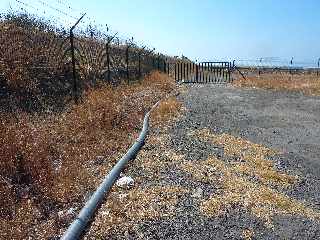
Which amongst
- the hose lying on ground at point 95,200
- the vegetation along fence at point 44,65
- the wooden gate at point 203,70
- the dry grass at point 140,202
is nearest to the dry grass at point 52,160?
the hose lying on ground at point 95,200

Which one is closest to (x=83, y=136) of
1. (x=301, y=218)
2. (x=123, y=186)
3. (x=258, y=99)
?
(x=123, y=186)

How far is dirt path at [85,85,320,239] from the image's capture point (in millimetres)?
4648

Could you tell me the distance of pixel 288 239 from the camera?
4488 mm

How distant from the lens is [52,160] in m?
6.23

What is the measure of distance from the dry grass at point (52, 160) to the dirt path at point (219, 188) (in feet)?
1.41

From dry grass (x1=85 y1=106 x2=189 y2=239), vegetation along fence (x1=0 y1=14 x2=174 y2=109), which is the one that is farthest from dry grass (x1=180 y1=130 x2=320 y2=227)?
vegetation along fence (x1=0 y1=14 x2=174 y2=109)

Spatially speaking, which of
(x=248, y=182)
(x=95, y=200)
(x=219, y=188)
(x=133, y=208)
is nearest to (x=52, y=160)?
(x=95, y=200)

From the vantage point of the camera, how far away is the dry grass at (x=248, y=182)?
204 inches

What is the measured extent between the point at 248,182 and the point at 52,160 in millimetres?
2596

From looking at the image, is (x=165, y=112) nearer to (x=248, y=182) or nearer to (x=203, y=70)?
(x=248, y=182)

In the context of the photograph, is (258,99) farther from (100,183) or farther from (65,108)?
(100,183)

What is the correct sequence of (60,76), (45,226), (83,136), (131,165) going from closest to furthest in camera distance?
1. (45,226)
2. (131,165)
3. (83,136)
4. (60,76)

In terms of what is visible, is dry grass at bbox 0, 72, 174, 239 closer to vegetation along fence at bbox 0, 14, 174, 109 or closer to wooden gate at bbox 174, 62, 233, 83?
vegetation along fence at bbox 0, 14, 174, 109

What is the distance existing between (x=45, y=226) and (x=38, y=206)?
46 cm
